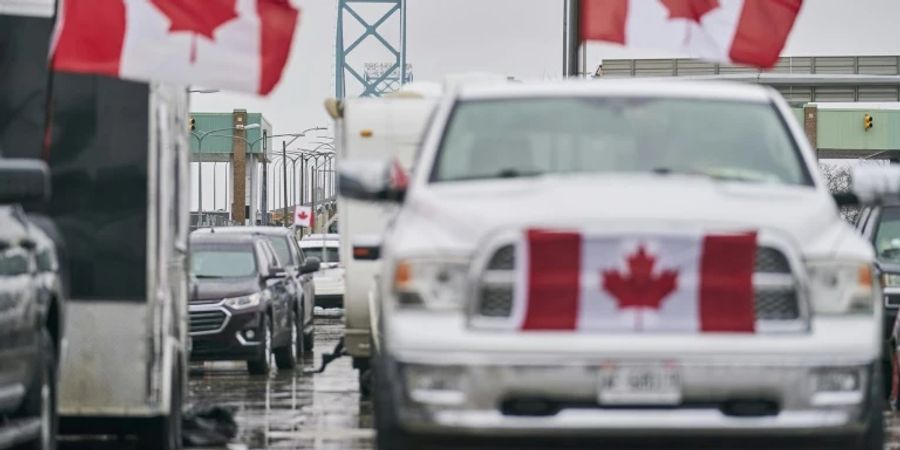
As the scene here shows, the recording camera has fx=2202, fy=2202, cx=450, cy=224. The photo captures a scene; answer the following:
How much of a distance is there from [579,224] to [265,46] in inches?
243

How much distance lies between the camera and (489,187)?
9133 millimetres

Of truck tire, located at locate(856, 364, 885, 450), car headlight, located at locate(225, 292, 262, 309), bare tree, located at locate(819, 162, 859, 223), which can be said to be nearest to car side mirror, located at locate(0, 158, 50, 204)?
truck tire, located at locate(856, 364, 885, 450)

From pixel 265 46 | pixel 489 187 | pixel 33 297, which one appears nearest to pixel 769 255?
pixel 489 187

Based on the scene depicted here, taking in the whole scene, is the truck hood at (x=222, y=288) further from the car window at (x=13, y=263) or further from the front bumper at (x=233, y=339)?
the car window at (x=13, y=263)

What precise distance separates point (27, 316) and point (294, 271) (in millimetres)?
17298

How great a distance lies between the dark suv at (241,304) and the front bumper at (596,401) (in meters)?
15.6

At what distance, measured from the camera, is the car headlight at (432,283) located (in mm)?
8594

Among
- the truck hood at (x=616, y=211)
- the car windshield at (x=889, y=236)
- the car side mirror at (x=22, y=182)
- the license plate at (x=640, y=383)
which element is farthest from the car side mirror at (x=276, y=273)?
the license plate at (x=640, y=383)

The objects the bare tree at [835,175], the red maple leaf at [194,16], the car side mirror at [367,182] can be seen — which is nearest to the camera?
the car side mirror at [367,182]

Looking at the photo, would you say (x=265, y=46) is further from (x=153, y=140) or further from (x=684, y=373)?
(x=684, y=373)

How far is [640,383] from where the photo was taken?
8383 millimetres

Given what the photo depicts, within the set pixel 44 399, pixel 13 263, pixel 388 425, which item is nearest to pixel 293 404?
pixel 44 399

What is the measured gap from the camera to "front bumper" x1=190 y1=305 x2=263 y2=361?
24.1 metres

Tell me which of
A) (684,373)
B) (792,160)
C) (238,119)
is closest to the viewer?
(684,373)
